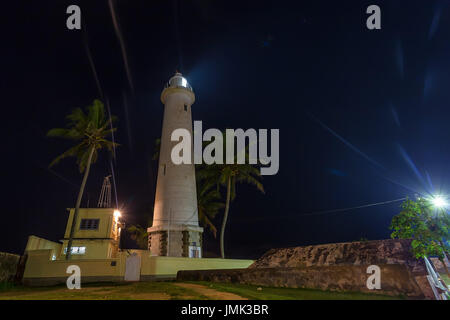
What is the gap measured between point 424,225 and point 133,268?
47.3ft

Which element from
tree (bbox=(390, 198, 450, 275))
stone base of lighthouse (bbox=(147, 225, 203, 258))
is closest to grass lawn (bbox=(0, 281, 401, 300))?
tree (bbox=(390, 198, 450, 275))

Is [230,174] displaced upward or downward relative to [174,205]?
upward

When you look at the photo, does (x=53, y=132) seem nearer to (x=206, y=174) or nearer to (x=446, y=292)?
(x=206, y=174)

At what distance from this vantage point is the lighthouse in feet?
65.6

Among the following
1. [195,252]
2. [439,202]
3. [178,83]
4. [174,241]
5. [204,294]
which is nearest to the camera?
[204,294]

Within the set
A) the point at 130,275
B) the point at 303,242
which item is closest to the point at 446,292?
the point at 130,275

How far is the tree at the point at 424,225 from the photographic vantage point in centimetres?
802

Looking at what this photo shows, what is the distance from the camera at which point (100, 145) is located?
20953mm

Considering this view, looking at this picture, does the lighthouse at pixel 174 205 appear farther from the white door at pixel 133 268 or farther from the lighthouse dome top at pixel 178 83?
the white door at pixel 133 268

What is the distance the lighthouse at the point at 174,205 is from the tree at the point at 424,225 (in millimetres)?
14806

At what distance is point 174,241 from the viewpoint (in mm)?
19891

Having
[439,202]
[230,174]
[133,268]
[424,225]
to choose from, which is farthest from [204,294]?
[230,174]

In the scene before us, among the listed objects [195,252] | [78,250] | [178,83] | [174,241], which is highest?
[178,83]

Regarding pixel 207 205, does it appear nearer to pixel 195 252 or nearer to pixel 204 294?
pixel 195 252
